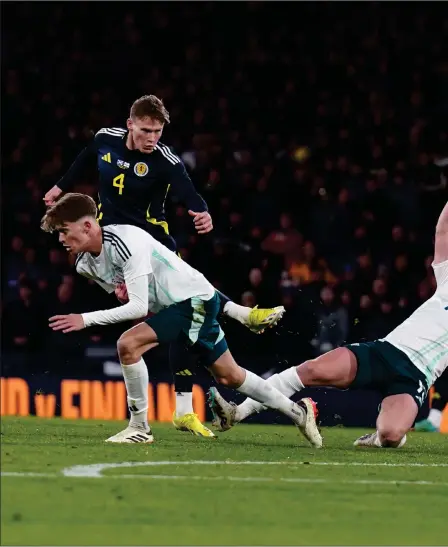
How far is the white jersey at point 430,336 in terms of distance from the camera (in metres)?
8.52

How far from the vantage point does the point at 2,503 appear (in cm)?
482

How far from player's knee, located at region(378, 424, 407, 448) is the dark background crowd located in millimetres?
3700

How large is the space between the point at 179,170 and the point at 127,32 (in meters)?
10.3

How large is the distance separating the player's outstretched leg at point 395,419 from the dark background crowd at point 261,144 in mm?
3664

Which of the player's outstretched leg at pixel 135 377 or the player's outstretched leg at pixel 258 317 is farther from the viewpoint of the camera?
the player's outstretched leg at pixel 258 317

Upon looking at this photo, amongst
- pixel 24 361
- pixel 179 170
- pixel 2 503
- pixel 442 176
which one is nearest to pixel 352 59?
pixel 442 176

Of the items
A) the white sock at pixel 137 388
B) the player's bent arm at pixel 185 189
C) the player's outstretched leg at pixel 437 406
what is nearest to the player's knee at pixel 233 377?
the white sock at pixel 137 388

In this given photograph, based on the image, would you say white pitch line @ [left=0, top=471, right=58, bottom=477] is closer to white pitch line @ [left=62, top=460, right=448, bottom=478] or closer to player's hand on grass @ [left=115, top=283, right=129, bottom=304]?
white pitch line @ [left=62, top=460, right=448, bottom=478]

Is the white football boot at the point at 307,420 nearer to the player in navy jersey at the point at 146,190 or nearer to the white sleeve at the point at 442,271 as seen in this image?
the player in navy jersey at the point at 146,190

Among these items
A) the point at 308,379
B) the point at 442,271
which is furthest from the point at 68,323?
the point at 442,271

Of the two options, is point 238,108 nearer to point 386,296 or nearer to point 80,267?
point 386,296

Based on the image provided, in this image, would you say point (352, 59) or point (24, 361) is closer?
point (24, 361)

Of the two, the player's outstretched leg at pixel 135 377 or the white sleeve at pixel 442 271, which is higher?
the white sleeve at pixel 442 271

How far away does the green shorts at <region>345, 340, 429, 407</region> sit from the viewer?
845cm
